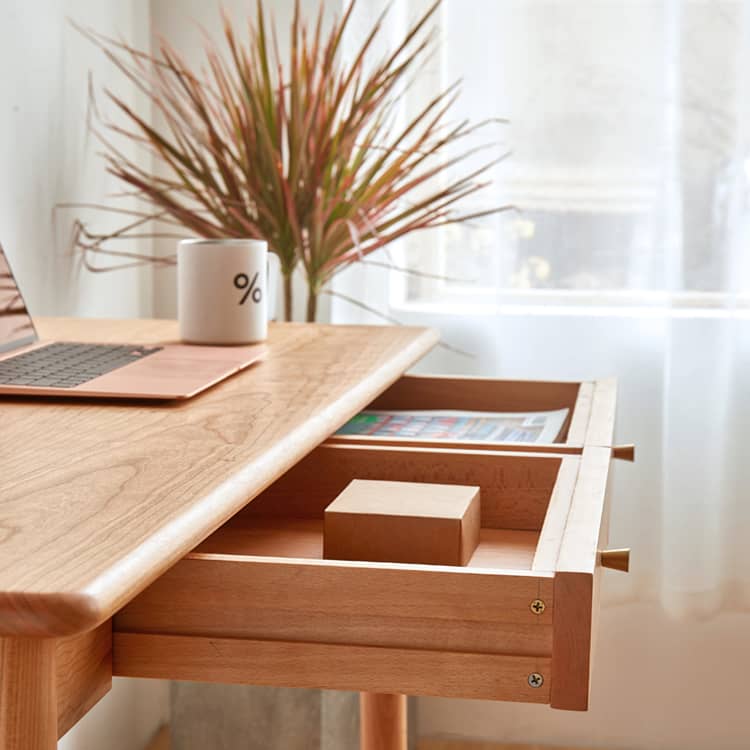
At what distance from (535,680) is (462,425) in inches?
25.8

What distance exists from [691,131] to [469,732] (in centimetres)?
116

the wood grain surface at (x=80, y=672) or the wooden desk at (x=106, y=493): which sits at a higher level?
the wooden desk at (x=106, y=493)

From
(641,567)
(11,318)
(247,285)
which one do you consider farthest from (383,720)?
(641,567)

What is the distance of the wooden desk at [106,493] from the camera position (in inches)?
23.2

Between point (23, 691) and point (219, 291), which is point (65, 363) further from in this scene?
point (23, 691)

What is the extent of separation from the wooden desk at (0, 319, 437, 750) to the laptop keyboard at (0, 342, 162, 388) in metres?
0.05

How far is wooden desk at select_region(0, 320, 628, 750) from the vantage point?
0.65 meters

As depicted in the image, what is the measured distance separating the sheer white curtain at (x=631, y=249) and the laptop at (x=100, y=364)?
2.77ft

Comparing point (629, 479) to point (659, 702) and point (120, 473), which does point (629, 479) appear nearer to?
point (659, 702)

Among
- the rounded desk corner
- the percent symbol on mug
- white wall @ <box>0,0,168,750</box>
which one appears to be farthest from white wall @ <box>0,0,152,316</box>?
the rounded desk corner

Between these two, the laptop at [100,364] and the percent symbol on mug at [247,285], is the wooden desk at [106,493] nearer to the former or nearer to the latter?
the laptop at [100,364]

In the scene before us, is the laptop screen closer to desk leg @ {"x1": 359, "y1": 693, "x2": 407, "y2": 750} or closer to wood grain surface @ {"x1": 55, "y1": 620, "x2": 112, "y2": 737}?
wood grain surface @ {"x1": 55, "y1": 620, "x2": 112, "y2": 737}

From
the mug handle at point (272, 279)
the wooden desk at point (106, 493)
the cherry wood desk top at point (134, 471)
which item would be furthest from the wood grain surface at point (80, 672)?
the mug handle at point (272, 279)

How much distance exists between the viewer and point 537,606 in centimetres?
83
